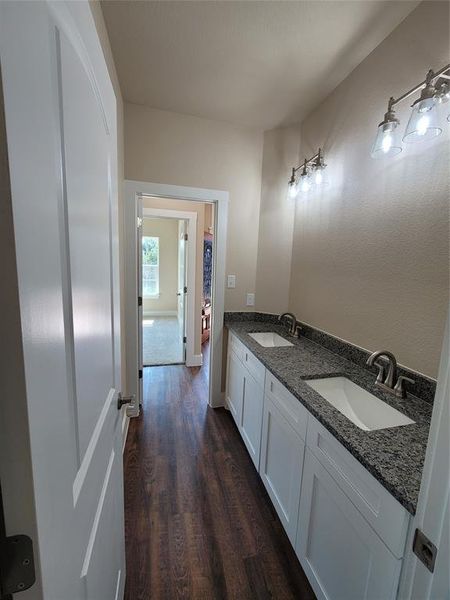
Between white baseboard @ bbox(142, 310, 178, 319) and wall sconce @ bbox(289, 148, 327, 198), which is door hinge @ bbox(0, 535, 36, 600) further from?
white baseboard @ bbox(142, 310, 178, 319)

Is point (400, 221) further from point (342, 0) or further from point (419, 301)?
point (342, 0)

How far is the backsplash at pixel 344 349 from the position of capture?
1236 millimetres

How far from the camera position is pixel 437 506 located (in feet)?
1.74

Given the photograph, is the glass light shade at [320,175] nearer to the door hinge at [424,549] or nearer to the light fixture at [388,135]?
the light fixture at [388,135]

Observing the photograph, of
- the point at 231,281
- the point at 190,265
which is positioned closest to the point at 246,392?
the point at 231,281

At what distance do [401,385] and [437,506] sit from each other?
0.88 metres

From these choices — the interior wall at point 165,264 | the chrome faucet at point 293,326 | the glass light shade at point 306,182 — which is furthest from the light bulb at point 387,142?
the interior wall at point 165,264

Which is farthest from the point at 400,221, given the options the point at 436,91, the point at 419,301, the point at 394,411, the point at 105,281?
the point at 105,281

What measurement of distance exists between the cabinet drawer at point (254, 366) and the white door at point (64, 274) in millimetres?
1049

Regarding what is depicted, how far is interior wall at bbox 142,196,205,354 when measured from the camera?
138 inches

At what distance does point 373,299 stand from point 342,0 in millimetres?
1458

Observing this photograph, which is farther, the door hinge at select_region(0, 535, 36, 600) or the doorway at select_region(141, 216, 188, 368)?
the doorway at select_region(141, 216, 188, 368)

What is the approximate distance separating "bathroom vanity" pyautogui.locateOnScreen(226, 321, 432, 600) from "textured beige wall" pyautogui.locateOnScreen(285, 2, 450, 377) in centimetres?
32

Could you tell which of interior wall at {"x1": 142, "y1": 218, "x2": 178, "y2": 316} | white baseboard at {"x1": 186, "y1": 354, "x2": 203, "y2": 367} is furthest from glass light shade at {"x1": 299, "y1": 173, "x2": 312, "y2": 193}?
interior wall at {"x1": 142, "y1": 218, "x2": 178, "y2": 316}
